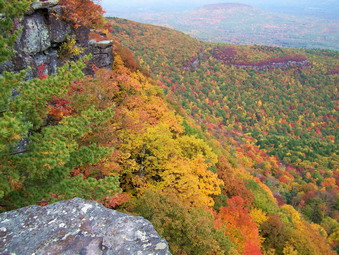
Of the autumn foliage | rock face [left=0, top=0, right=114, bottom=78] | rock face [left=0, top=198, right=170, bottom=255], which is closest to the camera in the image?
rock face [left=0, top=198, right=170, bottom=255]

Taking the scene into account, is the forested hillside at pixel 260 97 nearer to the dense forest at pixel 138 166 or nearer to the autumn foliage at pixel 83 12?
the dense forest at pixel 138 166

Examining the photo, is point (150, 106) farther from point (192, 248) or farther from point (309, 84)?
point (309, 84)

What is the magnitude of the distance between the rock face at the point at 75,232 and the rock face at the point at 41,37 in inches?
385

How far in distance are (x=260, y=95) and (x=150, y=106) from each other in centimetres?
11093

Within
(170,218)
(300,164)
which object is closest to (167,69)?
(300,164)

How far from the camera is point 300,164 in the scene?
3194 inches

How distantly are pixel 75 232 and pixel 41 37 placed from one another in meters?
13.9

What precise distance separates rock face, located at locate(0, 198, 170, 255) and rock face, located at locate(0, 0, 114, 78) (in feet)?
32.1

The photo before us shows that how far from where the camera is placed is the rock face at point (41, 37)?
14531 millimetres

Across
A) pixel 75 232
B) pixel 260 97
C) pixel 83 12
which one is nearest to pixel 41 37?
pixel 83 12

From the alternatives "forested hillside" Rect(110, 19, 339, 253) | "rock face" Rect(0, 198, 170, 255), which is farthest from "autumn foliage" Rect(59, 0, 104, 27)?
"forested hillside" Rect(110, 19, 339, 253)

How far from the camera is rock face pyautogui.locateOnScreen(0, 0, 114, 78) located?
14531 mm

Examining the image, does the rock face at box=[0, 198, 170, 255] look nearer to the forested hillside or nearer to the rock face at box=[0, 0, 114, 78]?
the rock face at box=[0, 0, 114, 78]

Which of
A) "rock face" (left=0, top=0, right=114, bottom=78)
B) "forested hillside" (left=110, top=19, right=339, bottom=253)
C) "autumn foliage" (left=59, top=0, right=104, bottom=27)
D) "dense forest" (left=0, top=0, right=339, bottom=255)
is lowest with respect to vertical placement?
"forested hillside" (left=110, top=19, right=339, bottom=253)
